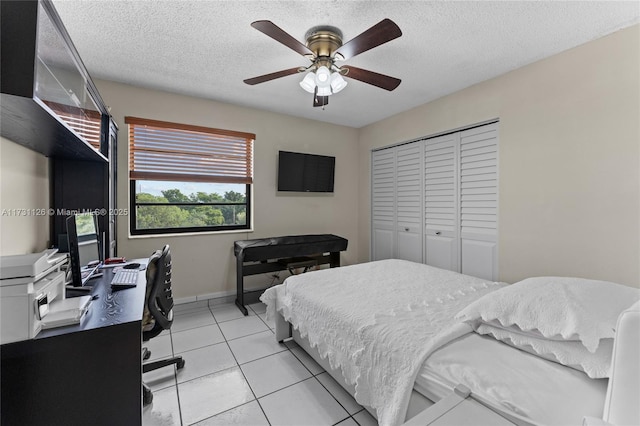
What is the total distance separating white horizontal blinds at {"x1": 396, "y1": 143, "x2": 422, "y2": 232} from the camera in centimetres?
365

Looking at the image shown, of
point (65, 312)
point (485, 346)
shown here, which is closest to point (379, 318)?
point (485, 346)

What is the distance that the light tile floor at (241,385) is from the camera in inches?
63.5

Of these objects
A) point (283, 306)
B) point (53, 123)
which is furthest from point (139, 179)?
point (283, 306)

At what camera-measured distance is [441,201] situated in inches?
132

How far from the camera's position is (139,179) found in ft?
9.98

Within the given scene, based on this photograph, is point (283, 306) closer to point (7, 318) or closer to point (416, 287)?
point (416, 287)

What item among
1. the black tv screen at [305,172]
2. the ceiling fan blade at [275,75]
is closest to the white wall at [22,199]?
the ceiling fan blade at [275,75]

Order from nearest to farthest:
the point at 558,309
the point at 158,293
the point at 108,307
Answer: the point at 558,309 < the point at 108,307 < the point at 158,293

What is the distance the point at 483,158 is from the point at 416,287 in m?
1.80

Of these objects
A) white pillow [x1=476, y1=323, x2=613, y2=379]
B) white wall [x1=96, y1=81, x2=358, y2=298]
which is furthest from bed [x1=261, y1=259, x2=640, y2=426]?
white wall [x1=96, y1=81, x2=358, y2=298]

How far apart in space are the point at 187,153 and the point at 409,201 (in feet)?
9.98

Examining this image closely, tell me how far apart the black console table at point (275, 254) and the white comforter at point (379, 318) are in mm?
942

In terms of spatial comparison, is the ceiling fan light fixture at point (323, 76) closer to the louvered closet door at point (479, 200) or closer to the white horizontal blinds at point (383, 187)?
the louvered closet door at point (479, 200)

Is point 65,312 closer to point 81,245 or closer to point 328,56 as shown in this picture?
point 81,245
